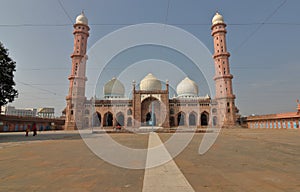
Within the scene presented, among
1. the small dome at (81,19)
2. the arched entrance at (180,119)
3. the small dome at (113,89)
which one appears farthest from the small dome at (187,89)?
the small dome at (81,19)

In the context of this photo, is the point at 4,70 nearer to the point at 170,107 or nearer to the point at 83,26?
the point at 83,26

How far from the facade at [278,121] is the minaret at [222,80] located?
547cm

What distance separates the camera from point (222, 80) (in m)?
41.3

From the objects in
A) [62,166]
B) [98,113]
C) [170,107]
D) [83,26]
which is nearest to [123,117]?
[98,113]

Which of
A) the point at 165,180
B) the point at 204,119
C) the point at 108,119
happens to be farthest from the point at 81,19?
the point at 165,180

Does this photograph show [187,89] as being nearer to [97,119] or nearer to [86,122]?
[97,119]

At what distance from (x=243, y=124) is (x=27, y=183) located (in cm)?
4938

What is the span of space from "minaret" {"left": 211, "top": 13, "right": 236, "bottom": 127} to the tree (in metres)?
37.9

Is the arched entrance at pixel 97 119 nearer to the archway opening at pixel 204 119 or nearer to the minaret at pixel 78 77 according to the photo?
the minaret at pixel 78 77

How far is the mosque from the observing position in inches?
1575

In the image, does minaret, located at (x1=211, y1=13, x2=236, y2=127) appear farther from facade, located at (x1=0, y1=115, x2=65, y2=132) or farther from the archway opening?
facade, located at (x1=0, y1=115, x2=65, y2=132)

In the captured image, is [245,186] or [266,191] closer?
[266,191]

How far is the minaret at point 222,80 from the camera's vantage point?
3972 centimetres

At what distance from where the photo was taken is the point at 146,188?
344 centimetres
